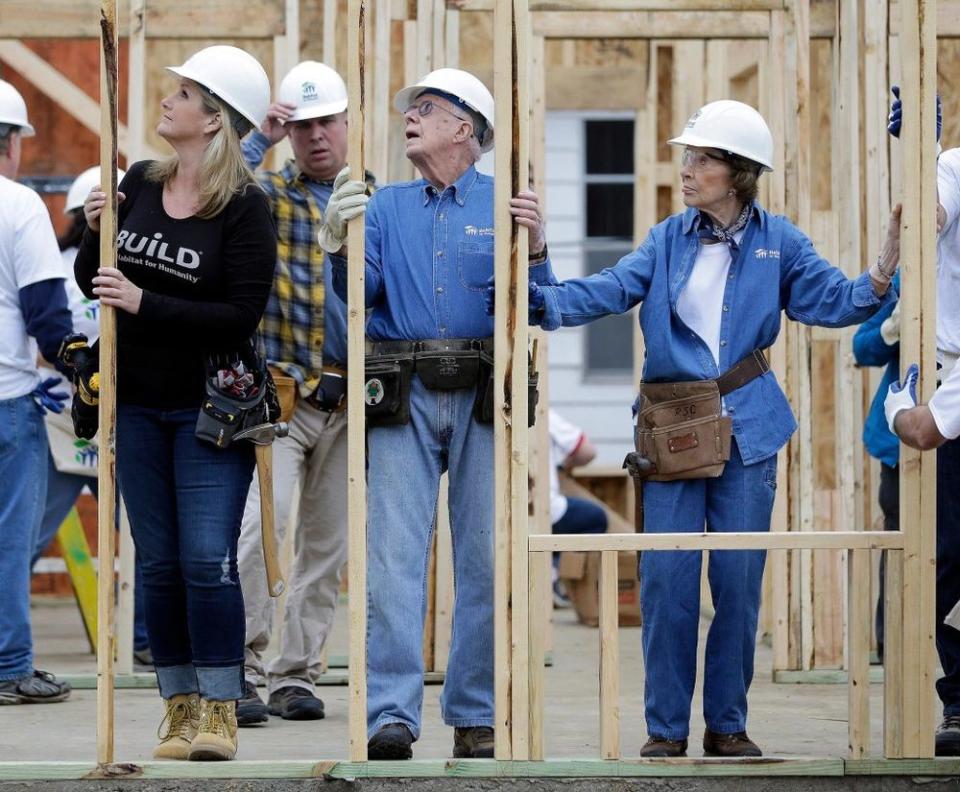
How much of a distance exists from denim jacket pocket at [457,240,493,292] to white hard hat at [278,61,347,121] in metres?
1.21

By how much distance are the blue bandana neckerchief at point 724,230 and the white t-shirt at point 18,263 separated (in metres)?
2.42

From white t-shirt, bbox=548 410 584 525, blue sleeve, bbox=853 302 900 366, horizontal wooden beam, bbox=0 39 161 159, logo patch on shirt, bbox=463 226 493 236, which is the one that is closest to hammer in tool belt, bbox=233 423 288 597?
logo patch on shirt, bbox=463 226 493 236

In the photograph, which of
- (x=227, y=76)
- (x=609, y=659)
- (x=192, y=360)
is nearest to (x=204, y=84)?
(x=227, y=76)

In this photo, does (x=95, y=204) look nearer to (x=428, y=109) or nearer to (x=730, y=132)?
(x=428, y=109)

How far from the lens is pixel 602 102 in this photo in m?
10.2

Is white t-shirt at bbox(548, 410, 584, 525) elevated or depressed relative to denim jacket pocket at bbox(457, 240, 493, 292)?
depressed

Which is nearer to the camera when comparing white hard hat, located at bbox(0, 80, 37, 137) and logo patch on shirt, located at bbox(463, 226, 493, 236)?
logo patch on shirt, located at bbox(463, 226, 493, 236)

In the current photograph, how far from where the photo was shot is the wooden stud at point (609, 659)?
15.8 ft

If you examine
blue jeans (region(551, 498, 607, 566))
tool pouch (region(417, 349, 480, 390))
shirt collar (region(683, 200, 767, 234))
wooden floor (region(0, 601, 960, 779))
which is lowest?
wooden floor (region(0, 601, 960, 779))

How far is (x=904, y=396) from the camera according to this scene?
490 centimetres

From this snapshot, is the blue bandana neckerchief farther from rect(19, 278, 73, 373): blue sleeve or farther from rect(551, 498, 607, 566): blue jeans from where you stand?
rect(551, 498, 607, 566): blue jeans

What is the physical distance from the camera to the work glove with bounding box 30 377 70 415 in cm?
661

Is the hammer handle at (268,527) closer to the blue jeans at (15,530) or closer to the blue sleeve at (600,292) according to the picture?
the blue sleeve at (600,292)

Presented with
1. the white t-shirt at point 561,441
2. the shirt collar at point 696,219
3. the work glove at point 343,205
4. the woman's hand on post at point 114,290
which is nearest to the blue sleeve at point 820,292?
the shirt collar at point 696,219
